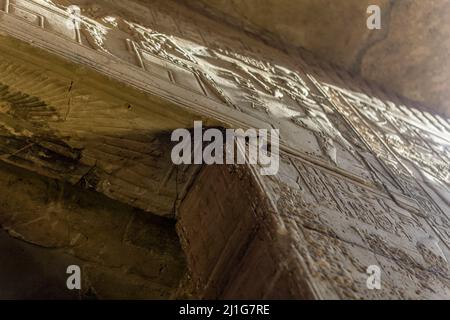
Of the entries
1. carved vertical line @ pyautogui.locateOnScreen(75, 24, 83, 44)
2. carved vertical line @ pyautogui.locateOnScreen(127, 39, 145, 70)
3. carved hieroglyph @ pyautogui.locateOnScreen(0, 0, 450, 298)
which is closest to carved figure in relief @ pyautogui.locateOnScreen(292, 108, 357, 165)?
carved hieroglyph @ pyautogui.locateOnScreen(0, 0, 450, 298)

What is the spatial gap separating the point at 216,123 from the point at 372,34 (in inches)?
124

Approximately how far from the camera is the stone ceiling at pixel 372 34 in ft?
15.1

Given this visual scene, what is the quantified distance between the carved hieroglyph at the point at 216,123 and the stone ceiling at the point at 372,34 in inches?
62.9

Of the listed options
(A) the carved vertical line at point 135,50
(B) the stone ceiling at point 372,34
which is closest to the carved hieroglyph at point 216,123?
(A) the carved vertical line at point 135,50

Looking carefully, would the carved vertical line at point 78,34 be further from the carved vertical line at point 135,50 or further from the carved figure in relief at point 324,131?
the carved figure in relief at point 324,131

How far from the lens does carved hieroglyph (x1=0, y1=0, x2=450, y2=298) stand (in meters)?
1.75

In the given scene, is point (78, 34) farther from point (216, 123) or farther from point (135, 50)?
point (216, 123)

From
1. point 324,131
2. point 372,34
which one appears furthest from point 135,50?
point 372,34

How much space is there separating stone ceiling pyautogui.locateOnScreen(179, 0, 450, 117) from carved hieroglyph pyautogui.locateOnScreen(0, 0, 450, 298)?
160 centimetres

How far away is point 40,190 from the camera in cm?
234
